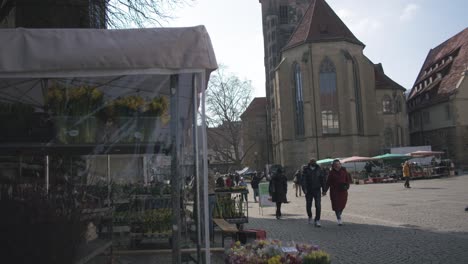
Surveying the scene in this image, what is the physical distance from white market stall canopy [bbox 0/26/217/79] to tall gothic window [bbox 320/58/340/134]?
58.2 m

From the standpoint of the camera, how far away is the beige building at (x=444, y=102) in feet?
207

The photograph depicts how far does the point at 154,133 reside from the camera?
5.43m

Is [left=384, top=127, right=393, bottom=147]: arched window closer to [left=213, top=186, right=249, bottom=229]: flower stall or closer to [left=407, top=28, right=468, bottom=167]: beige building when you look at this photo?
[left=407, top=28, right=468, bottom=167]: beige building

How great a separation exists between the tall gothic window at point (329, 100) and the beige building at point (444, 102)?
588 inches

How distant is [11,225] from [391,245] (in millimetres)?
7637

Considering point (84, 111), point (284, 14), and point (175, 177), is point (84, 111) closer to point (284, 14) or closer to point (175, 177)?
point (175, 177)

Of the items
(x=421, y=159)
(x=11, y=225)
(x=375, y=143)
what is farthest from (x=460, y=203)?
(x=375, y=143)

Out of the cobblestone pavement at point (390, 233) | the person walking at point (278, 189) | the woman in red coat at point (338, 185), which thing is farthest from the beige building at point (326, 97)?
the woman in red coat at point (338, 185)

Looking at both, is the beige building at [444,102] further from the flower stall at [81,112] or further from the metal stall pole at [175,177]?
the metal stall pole at [175,177]

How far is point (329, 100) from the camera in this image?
61.9 metres

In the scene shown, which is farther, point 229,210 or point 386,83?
point 386,83

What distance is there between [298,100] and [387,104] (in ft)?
49.6

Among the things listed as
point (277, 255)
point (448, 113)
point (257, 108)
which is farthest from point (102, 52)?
point (257, 108)

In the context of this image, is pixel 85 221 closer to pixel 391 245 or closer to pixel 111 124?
pixel 111 124
